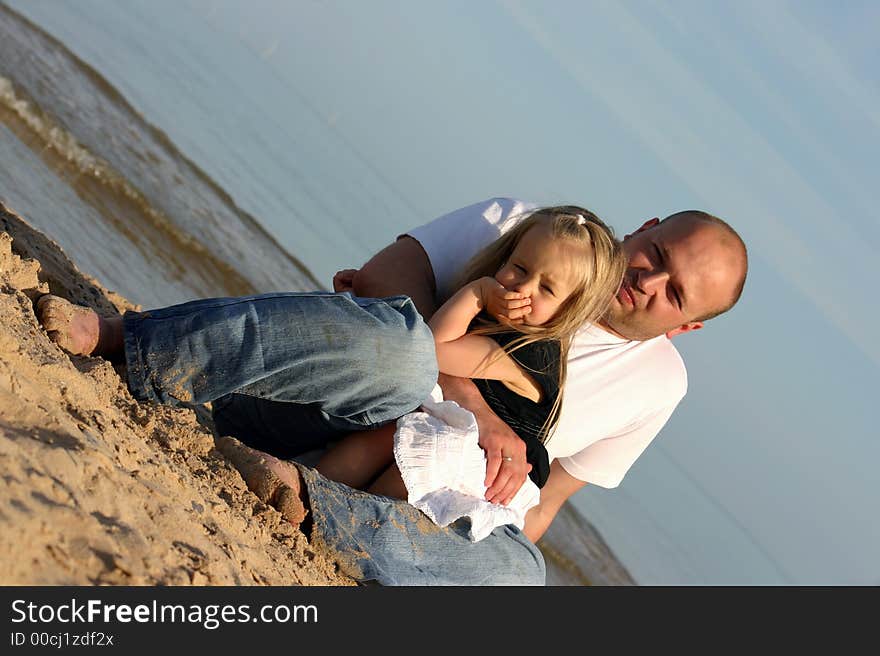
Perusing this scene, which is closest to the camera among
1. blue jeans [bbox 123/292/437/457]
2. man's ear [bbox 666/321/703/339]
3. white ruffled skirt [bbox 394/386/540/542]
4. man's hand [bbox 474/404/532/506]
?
blue jeans [bbox 123/292/437/457]

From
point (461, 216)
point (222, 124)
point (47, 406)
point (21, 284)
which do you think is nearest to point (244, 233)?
point (222, 124)

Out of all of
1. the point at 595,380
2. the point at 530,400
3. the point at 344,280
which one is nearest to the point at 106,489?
the point at 530,400

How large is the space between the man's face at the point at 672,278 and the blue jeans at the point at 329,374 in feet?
4.40

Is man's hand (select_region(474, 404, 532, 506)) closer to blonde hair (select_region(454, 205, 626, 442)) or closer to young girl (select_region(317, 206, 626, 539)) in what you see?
young girl (select_region(317, 206, 626, 539))

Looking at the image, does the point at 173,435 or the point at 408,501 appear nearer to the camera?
the point at 173,435

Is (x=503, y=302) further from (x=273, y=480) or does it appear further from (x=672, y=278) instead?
(x=273, y=480)

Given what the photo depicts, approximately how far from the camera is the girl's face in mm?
3758

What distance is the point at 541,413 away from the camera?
12.6 ft

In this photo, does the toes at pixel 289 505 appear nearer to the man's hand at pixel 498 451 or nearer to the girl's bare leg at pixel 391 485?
the girl's bare leg at pixel 391 485

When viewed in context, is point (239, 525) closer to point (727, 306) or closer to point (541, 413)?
point (541, 413)

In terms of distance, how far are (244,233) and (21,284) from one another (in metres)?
11.0

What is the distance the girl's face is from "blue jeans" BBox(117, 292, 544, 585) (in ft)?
2.13

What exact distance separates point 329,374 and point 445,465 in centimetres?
54

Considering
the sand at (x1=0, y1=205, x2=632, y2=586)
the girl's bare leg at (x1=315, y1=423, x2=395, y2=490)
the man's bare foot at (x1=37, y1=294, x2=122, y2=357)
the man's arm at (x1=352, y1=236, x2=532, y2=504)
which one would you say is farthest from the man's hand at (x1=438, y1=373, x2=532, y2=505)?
the man's bare foot at (x1=37, y1=294, x2=122, y2=357)
